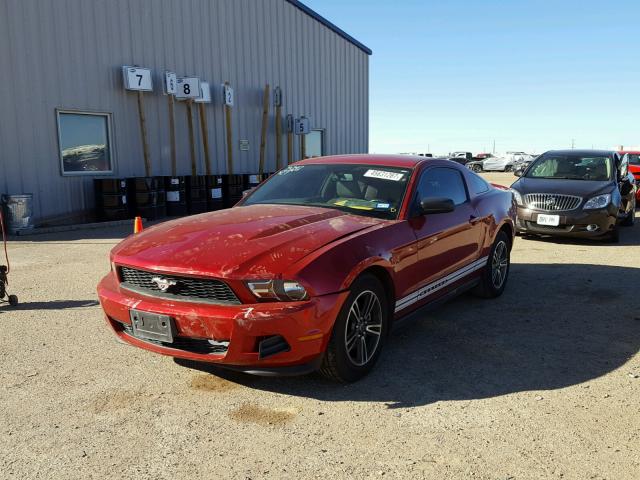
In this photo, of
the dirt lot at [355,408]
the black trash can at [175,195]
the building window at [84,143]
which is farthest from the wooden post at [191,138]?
the dirt lot at [355,408]

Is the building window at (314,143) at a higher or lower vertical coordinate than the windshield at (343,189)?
higher

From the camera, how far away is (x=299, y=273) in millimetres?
3098

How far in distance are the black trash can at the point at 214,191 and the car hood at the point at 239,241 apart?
1045 centimetres

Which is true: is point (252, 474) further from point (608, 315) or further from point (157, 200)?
point (157, 200)

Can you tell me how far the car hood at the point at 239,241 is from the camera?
3.14 metres

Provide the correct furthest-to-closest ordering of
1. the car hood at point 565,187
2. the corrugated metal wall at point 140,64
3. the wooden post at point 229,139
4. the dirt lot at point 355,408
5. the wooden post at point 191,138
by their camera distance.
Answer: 1. the wooden post at point 229,139
2. the wooden post at point 191,138
3. the corrugated metal wall at point 140,64
4. the car hood at point 565,187
5. the dirt lot at point 355,408

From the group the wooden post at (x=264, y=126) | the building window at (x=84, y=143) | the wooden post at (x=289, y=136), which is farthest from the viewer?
the wooden post at (x=289, y=136)

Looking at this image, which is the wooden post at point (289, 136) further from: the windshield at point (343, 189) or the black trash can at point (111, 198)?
the windshield at point (343, 189)

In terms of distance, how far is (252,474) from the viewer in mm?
2559

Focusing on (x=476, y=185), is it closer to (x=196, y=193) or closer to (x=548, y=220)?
(x=548, y=220)

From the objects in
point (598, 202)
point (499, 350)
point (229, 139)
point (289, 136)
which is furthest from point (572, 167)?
point (289, 136)

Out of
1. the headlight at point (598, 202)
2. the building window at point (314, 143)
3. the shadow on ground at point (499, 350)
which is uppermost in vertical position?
the building window at point (314, 143)

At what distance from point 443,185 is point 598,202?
5517 mm

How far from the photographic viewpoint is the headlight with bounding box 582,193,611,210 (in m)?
9.09
